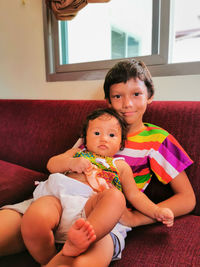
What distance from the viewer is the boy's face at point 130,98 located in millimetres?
951

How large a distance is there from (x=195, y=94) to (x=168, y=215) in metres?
0.71

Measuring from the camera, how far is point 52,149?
1.33 meters

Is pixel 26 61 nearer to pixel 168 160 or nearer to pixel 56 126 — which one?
pixel 56 126

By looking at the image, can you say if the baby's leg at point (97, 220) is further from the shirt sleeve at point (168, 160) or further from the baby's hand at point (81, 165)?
the shirt sleeve at point (168, 160)

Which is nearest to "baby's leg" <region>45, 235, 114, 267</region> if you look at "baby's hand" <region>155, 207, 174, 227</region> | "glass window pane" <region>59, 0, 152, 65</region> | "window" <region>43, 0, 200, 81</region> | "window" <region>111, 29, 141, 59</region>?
"baby's hand" <region>155, 207, 174, 227</region>

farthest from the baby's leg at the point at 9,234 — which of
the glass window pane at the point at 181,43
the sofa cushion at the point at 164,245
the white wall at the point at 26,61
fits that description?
the glass window pane at the point at 181,43

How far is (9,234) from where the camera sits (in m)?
0.75

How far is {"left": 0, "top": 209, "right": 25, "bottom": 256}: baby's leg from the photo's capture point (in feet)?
2.41

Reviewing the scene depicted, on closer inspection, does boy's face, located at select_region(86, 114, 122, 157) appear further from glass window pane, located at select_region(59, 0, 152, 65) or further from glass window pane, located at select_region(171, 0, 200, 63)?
glass window pane, located at select_region(59, 0, 152, 65)

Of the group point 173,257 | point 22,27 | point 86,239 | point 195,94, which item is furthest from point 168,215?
point 22,27

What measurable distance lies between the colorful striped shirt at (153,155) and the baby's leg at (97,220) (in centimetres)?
31

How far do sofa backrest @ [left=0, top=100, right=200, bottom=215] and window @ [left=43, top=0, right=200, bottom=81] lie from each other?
312 mm

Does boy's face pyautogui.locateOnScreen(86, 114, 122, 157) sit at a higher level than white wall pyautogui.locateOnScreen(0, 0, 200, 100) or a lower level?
lower

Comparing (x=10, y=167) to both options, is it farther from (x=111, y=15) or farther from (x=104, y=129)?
(x=111, y=15)
